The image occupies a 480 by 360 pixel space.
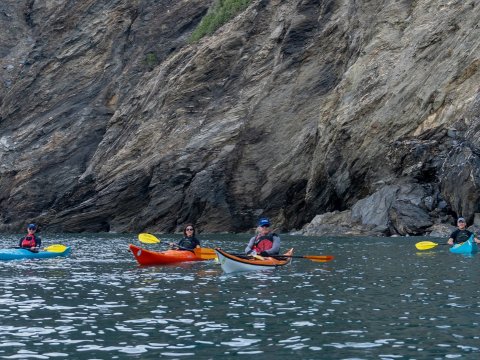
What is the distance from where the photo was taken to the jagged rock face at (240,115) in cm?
4872

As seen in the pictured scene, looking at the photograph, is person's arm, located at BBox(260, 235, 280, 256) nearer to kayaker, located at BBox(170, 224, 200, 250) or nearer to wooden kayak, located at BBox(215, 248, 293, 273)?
wooden kayak, located at BBox(215, 248, 293, 273)

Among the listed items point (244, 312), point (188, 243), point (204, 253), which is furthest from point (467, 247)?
point (244, 312)

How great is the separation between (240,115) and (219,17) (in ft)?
39.1

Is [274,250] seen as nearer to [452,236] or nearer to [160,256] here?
[160,256]

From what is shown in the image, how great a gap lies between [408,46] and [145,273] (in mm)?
33901

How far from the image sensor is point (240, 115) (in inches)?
2435

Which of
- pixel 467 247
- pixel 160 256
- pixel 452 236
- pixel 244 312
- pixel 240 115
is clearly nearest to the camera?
pixel 244 312

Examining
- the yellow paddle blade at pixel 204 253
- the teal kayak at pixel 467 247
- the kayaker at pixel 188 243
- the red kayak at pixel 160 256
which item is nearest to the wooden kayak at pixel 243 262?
the red kayak at pixel 160 256

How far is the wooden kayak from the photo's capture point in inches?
928

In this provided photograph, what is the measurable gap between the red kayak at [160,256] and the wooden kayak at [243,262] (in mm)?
4118

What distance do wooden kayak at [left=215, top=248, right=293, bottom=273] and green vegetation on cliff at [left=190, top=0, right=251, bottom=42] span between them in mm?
46324

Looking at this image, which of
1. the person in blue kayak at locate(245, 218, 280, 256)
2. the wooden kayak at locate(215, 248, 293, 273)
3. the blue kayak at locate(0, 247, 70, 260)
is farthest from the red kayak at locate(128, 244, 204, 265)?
the blue kayak at locate(0, 247, 70, 260)

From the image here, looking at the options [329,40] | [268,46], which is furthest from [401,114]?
[268,46]

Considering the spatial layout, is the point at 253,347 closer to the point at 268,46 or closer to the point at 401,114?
the point at 401,114
